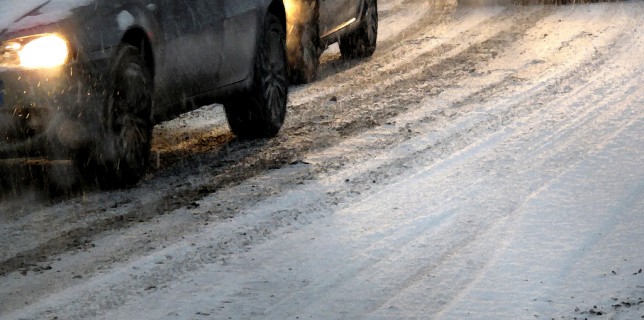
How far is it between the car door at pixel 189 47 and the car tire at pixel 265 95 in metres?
0.67

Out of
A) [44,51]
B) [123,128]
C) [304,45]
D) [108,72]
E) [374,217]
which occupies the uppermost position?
[44,51]

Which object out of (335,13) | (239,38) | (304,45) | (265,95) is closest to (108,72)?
(239,38)

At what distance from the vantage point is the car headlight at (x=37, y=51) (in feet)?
26.0

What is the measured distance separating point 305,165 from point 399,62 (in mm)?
5644

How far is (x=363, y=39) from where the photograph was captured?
50.8 feet

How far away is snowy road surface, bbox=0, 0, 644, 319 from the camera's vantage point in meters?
6.10

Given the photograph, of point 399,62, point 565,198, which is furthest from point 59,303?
point 399,62

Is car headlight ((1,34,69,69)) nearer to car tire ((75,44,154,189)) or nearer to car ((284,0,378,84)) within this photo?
car tire ((75,44,154,189))

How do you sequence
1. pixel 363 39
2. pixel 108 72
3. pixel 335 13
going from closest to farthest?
1. pixel 108 72
2. pixel 335 13
3. pixel 363 39

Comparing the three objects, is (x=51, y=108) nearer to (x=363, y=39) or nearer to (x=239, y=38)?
(x=239, y=38)

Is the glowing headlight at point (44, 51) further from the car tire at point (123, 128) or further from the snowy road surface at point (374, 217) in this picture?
the snowy road surface at point (374, 217)

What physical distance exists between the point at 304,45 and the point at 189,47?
15.2 ft

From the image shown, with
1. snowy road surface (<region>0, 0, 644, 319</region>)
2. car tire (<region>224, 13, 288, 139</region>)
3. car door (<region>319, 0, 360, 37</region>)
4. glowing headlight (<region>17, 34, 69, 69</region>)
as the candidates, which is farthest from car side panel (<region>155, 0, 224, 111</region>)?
car door (<region>319, 0, 360, 37</region>)

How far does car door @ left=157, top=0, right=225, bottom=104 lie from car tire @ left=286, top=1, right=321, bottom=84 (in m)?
3.98
